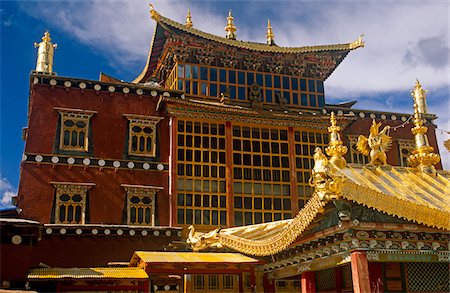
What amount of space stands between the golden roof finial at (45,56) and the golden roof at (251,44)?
532cm

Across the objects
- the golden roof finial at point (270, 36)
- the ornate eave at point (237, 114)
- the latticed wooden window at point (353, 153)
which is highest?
the golden roof finial at point (270, 36)

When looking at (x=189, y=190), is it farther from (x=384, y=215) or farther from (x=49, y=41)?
(x=384, y=215)

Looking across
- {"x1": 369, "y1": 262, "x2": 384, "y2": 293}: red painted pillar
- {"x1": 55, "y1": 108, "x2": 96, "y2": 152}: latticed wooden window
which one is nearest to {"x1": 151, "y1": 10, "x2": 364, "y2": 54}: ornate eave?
{"x1": 55, "y1": 108, "x2": 96, "y2": 152}: latticed wooden window

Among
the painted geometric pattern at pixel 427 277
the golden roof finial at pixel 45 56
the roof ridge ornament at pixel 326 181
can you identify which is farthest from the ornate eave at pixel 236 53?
the painted geometric pattern at pixel 427 277

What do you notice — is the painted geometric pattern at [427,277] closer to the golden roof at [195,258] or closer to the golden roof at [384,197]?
the golden roof at [384,197]

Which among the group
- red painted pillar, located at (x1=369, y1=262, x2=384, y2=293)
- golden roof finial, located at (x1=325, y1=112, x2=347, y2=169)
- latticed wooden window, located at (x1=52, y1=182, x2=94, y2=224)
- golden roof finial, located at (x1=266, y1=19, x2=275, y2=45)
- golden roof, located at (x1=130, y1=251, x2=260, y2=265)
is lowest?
red painted pillar, located at (x1=369, y1=262, x2=384, y2=293)

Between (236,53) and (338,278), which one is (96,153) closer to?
(236,53)

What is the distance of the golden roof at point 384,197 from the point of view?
945cm

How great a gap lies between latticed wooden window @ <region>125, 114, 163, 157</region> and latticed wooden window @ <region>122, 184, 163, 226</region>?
1663 mm

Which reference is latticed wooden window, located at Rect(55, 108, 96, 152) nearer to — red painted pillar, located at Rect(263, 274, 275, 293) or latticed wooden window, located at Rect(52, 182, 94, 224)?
latticed wooden window, located at Rect(52, 182, 94, 224)

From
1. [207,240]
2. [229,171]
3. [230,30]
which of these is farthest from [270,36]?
[207,240]

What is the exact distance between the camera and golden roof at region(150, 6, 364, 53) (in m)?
24.4

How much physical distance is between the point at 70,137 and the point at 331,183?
1625 centimetres

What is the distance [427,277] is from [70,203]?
608 inches
